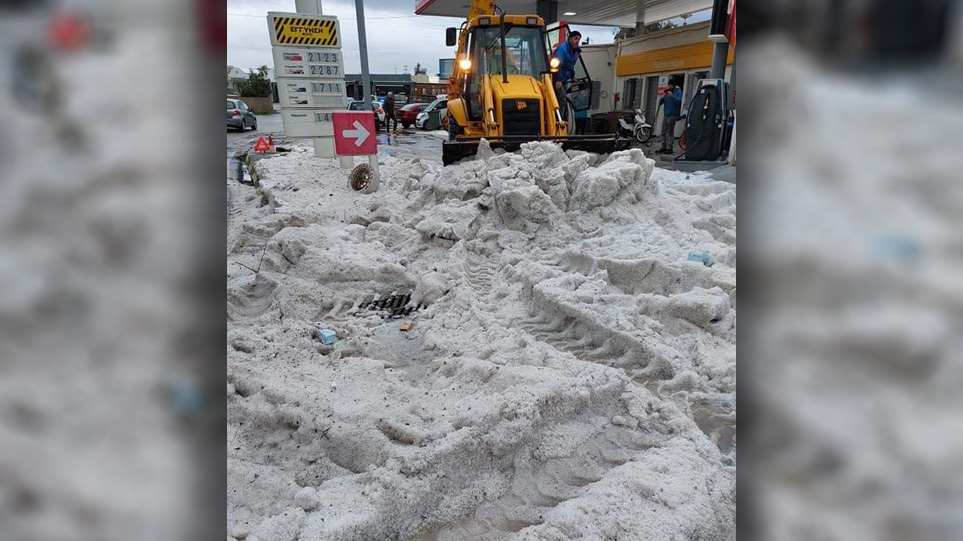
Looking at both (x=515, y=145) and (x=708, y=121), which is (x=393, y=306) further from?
(x=708, y=121)

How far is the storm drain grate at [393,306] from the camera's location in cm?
413

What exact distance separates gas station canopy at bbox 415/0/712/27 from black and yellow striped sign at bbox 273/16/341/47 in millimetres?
12601

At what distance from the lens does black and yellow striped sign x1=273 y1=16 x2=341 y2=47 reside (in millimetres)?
7258

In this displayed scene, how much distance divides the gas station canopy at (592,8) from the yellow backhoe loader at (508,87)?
10674 mm

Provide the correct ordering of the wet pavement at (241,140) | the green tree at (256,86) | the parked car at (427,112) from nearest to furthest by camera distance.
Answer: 1. the wet pavement at (241,140)
2. the parked car at (427,112)
3. the green tree at (256,86)

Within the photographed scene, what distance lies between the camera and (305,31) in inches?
292

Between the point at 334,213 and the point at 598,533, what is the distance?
541cm

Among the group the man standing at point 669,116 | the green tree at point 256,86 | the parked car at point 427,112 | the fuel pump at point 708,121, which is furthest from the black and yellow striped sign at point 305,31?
the green tree at point 256,86

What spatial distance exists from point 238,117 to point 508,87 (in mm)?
14694

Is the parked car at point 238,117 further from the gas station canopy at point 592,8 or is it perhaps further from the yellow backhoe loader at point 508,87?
the yellow backhoe loader at point 508,87

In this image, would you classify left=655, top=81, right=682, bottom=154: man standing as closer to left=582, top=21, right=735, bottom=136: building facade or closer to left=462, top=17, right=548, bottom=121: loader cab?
left=582, top=21, right=735, bottom=136: building facade
